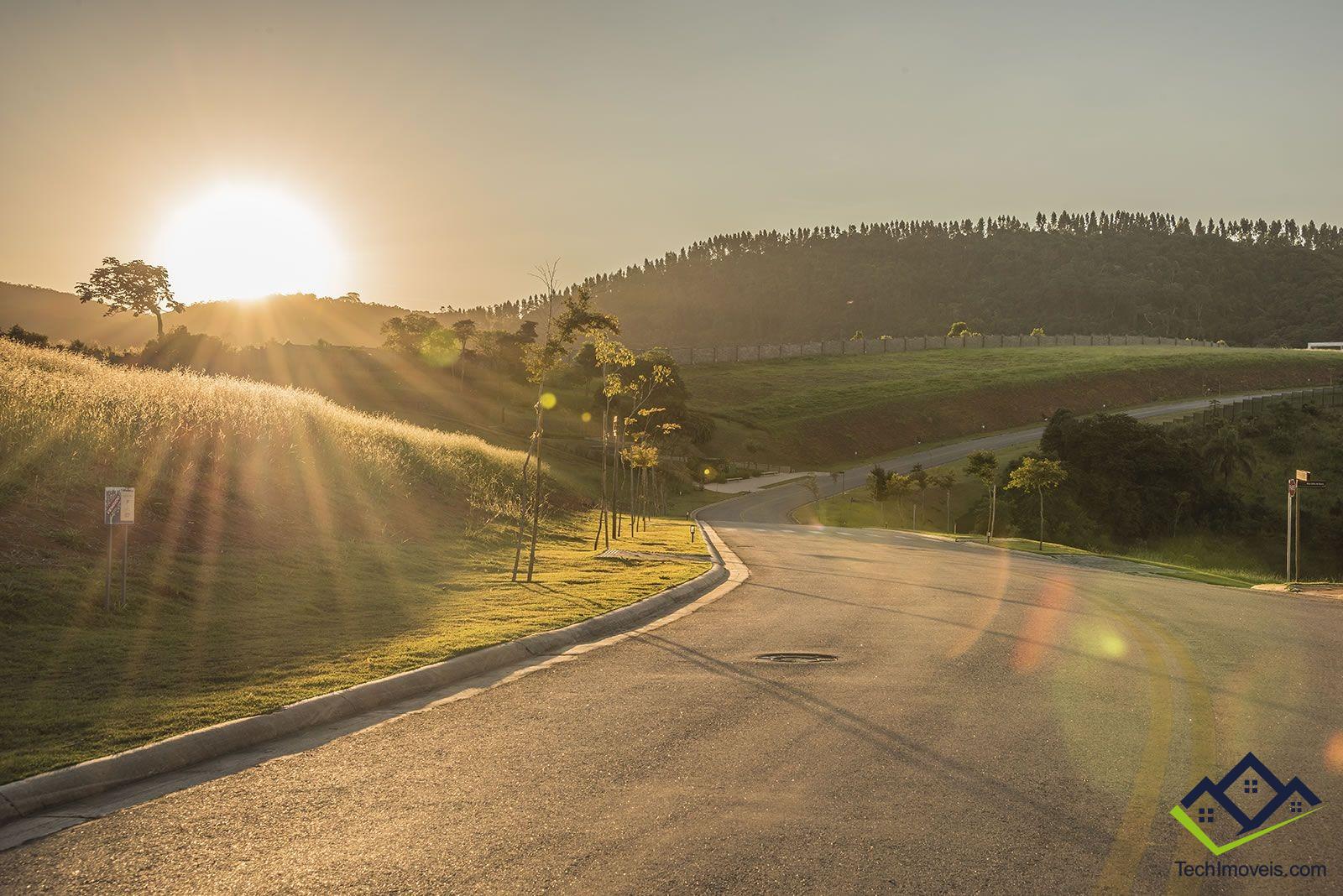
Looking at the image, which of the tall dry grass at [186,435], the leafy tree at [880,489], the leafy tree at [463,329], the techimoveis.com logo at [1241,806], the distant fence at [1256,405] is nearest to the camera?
the techimoveis.com logo at [1241,806]

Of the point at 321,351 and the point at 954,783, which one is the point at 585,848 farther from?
the point at 321,351

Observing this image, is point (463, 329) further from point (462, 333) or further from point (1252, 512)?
point (1252, 512)

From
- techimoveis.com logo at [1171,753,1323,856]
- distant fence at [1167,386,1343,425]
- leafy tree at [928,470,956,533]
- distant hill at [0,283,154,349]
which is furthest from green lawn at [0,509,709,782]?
distant hill at [0,283,154,349]

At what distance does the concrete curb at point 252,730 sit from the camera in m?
6.05

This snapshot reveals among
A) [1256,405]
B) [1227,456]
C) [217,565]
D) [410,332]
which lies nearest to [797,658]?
[217,565]

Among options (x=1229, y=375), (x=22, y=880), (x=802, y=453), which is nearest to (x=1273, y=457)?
(x=802, y=453)

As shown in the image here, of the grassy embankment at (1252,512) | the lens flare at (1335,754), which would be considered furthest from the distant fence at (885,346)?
the lens flare at (1335,754)

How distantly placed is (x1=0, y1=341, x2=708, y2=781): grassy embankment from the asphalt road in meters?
1.76

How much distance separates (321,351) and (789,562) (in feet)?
316

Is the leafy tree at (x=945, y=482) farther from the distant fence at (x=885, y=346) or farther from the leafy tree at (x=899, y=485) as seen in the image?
the distant fence at (x=885, y=346)

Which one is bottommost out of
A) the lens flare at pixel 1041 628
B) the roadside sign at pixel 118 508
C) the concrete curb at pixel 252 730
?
the lens flare at pixel 1041 628

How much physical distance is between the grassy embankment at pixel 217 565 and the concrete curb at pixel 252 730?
26 centimetres

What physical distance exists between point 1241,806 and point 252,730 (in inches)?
265

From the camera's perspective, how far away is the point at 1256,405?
99062mm
